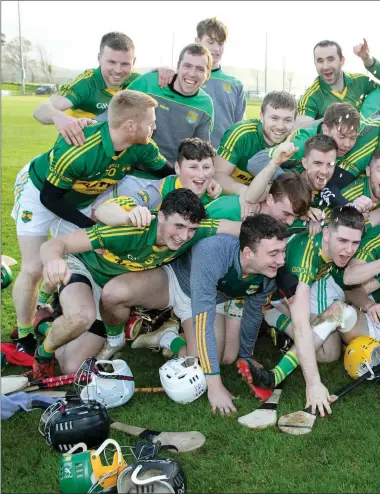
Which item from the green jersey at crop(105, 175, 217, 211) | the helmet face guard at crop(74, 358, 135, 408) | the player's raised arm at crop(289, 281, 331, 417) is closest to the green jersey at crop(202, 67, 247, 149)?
the green jersey at crop(105, 175, 217, 211)

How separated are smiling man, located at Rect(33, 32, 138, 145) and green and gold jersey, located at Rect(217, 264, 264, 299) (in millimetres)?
1773

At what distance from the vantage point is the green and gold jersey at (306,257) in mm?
4195

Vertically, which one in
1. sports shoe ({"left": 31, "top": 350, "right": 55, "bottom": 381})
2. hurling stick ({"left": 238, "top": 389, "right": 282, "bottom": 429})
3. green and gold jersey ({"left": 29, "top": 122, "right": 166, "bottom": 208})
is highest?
green and gold jersey ({"left": 29, "top": 122, "right": 166, "bottom": 208})

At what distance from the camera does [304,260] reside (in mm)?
4230

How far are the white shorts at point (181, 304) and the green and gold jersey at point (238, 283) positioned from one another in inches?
13.4

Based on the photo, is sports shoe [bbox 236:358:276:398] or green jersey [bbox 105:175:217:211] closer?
sports shoe [bbox 236:358:276:398]

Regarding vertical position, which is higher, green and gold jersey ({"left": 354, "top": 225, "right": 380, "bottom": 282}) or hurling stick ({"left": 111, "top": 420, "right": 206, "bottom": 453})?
green and gold jersey ({"left": 354, "top": 225, "right": 380, "bottom": 282})

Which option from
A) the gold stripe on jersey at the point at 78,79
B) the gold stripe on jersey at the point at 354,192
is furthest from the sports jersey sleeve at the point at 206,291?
the gold stripe on jersey at the point at 78,79

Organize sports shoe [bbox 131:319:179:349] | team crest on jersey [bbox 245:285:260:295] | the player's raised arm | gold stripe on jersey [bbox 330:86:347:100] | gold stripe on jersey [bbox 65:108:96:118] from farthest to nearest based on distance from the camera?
1. gold stripe on jersey [bbox 330:86:347:100]
2. gold stripe on jersey [bbox 65:108:96:118]
3. sports shoe [bbox 131:319:179:349]
4. team crest on jersey [bbox 245:285:260:295]
5. the player's raised arm

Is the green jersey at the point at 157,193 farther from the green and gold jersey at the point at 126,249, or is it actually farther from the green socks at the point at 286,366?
the green socks at the point at 286,366

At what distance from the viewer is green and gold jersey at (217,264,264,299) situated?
418cm

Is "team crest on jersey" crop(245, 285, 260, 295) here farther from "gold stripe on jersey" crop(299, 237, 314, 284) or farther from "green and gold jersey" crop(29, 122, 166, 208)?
"green and gold jersey" crop(29, 122, 166, 208)

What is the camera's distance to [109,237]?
13.5 ft

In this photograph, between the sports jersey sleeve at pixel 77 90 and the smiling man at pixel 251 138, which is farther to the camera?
the sports jersey sleeve at pixel 77 90
